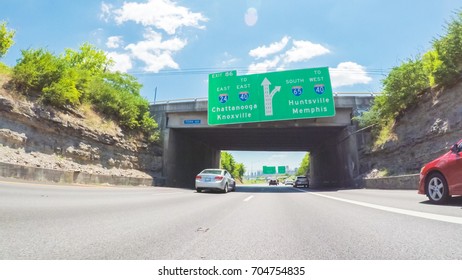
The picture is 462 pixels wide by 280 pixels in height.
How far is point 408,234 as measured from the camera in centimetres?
354

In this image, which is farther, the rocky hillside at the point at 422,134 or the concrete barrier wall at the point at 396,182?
the rocky hillside at the point at 422,134

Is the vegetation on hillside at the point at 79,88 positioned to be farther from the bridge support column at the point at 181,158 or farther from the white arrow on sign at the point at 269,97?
the white arrow on sign at the point at 269,97

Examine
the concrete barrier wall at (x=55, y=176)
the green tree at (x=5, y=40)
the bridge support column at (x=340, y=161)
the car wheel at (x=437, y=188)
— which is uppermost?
the green tree at (x=5, y=40)

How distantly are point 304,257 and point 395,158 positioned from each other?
21002 mm

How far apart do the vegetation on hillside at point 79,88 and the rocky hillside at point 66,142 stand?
91cm

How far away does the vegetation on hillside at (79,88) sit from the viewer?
1856cm

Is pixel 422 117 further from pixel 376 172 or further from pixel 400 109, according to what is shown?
pixel 376 172

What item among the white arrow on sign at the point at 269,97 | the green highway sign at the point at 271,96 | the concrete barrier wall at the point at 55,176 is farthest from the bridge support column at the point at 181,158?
the white arrow on sign at the point at 269,97

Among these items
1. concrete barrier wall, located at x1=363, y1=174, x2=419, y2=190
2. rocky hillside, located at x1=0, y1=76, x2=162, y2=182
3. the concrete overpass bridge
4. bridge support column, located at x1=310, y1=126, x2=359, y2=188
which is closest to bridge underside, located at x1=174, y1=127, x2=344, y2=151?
the concrete overpass bridge

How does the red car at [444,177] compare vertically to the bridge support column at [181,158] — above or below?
below

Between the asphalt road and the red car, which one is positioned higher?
the red car

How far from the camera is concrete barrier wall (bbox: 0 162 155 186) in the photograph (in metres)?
13.5

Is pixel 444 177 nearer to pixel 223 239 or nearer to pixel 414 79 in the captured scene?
pixel 223 239

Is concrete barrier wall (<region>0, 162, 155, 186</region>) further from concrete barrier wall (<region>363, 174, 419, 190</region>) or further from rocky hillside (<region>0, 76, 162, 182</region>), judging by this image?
concrete barrier wall (<region>363, 174, 419, 190</region>)
